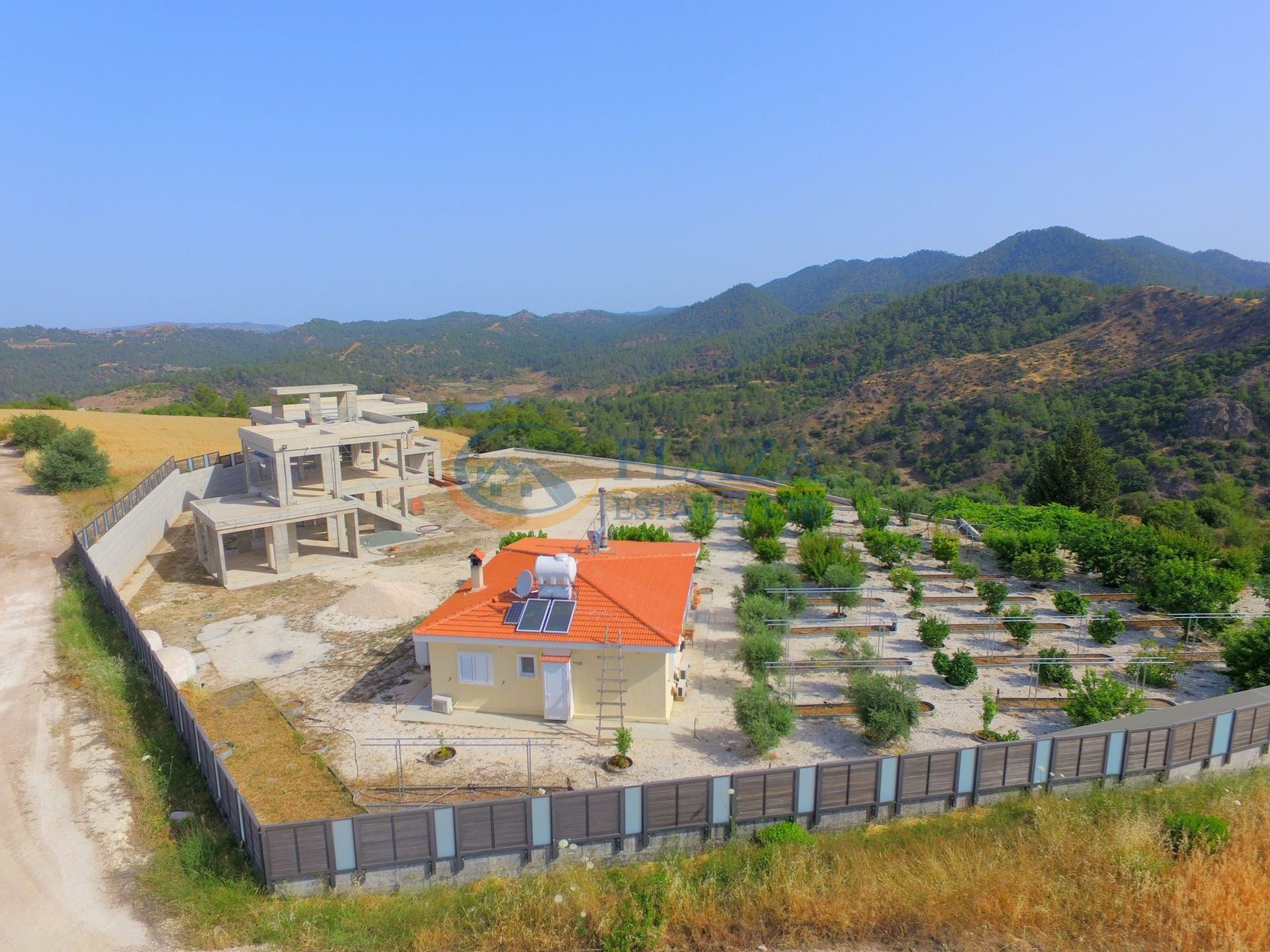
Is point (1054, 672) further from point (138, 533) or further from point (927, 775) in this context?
point (138, 533)

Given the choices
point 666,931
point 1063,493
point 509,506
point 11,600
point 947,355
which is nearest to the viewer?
point 666,931

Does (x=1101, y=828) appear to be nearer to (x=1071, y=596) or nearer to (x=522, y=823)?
(x=522, y=823)

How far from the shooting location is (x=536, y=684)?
1361cm

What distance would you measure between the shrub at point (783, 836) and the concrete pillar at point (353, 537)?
16.7 m

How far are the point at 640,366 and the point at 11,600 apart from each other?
127 m

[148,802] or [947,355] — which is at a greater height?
[947,355]

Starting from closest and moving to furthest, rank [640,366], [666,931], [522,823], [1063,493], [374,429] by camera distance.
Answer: [666,931] → [522,823] → [374,429] → [1063,493] → [640,366]

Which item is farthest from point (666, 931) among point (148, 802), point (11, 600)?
point (11, 600)

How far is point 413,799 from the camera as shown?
11008 mm

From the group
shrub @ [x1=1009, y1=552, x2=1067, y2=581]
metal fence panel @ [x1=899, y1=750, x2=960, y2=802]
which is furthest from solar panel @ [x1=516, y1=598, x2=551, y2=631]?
shrub @ [x1=1009, y1=552, x2=1067, y2=581]

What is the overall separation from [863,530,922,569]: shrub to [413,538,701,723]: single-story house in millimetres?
9475

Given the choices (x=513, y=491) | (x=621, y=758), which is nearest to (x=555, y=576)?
(x=621, y=758)

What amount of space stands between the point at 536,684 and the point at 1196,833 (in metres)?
9.45

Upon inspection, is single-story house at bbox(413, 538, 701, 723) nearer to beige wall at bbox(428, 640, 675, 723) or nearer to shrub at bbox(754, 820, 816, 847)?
beige wall at bbox(428, 640, 675, 723)
